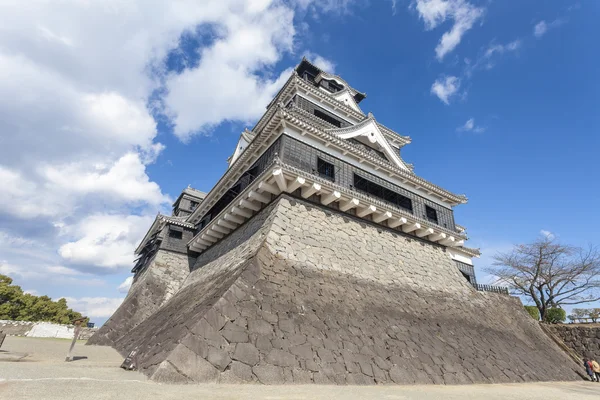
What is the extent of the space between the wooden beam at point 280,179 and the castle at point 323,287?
0.20 ft

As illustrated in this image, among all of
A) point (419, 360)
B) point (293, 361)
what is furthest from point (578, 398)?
point (293, 361)

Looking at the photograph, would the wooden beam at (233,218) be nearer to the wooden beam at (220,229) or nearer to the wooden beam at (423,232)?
the wooden beam at (220,229)

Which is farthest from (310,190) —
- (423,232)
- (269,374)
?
(423,232)

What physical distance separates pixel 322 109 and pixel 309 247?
12.2 metres

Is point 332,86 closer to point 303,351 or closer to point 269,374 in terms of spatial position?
point 303,351

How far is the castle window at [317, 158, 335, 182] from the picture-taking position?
44.6 ft

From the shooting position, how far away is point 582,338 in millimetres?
17156

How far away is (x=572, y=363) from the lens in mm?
14406

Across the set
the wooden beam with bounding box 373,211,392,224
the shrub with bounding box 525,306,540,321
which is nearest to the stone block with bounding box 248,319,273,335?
the wooden beam with bounding box 373,211,392,224

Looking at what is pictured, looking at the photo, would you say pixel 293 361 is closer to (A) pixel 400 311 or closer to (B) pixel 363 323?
(B) pixel 363 323

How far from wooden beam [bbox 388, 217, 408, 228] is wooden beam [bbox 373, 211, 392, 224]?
62cm

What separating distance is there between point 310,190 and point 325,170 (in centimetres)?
189

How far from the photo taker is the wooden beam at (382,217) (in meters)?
14.2

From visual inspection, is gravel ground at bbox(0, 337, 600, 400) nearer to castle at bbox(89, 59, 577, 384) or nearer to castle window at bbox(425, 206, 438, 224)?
castle at bbox(89, 59, 577, 384)
